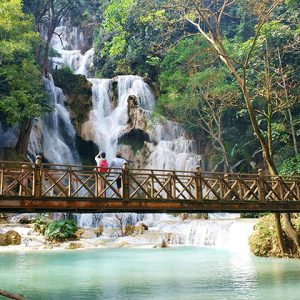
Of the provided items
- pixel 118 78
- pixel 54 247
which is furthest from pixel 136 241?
pixel 118 78

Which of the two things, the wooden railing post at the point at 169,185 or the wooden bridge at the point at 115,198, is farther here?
the wooden railing post at the point at 169,185

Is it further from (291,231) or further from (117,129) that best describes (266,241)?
(117,129)

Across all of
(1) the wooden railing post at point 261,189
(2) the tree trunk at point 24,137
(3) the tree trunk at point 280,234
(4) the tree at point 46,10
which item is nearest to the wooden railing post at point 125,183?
(1) the wooden railing post at point 261,189

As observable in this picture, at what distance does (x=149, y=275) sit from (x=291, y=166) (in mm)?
14884

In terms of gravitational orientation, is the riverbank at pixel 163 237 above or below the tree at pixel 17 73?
below

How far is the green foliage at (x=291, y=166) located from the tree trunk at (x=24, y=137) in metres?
15.8

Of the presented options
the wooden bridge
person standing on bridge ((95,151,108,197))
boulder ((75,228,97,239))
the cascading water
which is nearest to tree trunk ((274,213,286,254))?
the wooden bridge

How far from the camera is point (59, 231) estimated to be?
78.3ft

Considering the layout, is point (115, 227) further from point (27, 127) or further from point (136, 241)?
A: point (27, 127)

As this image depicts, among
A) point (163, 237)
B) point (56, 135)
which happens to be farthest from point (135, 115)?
point (163, 237)

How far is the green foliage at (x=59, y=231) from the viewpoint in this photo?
23750 millimetres

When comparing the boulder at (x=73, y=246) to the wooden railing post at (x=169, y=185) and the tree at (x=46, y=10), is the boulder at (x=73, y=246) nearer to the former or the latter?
the wooden railing post at (x=169, y=185)

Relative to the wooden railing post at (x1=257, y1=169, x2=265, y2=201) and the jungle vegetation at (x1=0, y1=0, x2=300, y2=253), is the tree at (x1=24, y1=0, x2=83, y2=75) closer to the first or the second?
the jungle vegetation at (x1=0, y1=0, x2=300, y2=253)

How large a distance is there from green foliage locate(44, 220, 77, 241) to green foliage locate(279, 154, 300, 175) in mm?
12173
